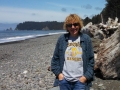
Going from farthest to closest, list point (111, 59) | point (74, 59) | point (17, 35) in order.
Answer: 1. point (17, 35)
2. point (111, 59)
3. point (74, 59)

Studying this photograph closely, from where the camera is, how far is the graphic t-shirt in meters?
3.72

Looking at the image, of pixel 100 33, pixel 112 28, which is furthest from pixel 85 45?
pixel 100 33

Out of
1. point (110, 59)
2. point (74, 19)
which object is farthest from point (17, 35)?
point (74, 19)

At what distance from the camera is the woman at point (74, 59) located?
370cm

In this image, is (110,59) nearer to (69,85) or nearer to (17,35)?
(69,85)

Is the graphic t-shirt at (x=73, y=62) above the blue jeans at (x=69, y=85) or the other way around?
above

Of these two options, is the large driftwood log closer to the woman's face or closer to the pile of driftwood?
the pile of driftwood

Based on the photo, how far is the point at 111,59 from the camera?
754 cm

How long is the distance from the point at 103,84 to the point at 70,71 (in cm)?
416

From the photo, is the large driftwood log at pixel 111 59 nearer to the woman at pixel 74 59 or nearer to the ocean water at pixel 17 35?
the woman at pixel 74 59

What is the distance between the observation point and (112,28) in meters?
15.1

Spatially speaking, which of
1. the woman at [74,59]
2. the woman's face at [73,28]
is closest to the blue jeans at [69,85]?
the woman at [74,59]

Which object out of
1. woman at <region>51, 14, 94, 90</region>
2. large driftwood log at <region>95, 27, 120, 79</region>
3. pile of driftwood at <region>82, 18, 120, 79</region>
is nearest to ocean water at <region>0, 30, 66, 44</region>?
pile of driftwood at <region>82, 18, 120, 79</region>

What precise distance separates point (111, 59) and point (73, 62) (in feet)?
13.3
